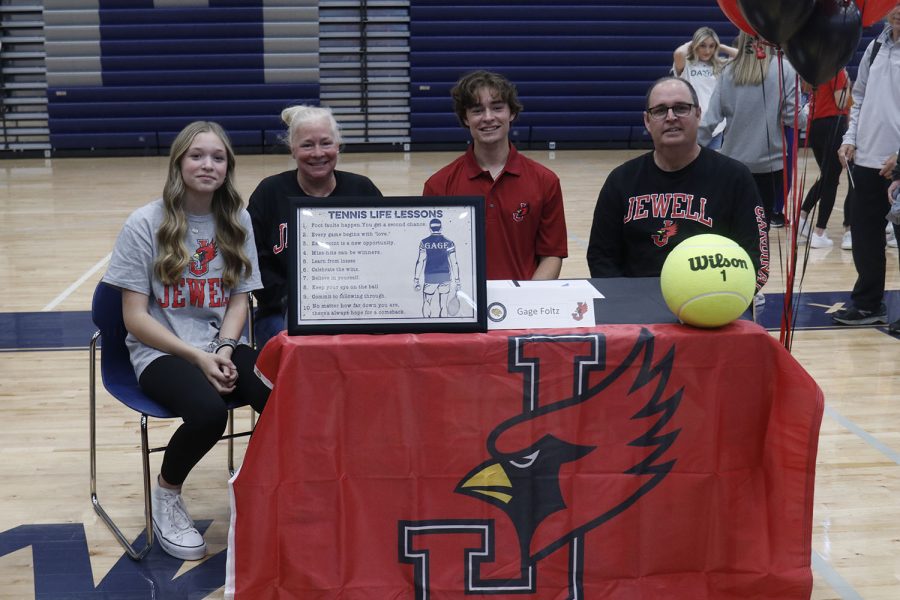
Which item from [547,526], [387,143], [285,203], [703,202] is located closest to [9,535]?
[285,203]

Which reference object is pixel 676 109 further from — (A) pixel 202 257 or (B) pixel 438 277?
(A) pixel 202 257

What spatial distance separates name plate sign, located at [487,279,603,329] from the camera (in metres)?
2.22

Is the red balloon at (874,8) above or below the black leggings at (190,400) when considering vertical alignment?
above

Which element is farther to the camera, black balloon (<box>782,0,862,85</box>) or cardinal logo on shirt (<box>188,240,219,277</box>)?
cardinal logo on shirt (<box>188,240,219,277</box>)

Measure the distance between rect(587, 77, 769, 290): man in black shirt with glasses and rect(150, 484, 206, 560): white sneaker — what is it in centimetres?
152

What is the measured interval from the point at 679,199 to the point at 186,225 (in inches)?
A: 56.8

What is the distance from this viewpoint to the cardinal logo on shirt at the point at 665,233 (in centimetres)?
289

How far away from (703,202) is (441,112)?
29.9 ft

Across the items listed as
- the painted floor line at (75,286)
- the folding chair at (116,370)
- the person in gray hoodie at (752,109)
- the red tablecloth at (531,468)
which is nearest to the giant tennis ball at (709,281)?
the red tablecloth at (531,468)

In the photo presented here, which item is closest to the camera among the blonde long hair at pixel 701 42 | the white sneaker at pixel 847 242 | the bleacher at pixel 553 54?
the white sneaker at pixel 847 242

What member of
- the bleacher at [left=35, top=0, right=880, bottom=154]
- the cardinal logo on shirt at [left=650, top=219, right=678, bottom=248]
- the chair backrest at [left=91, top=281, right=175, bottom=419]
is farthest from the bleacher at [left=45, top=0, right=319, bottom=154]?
the cardinal logo on shirt at [left=650, top=219, right=678, bottom=248]

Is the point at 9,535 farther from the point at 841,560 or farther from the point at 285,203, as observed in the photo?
the point at 841,560

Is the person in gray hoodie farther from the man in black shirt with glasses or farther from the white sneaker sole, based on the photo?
the white sneaker sole

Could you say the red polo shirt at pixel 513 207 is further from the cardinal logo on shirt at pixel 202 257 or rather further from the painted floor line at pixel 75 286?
the painted floor line at pixel 75 286
